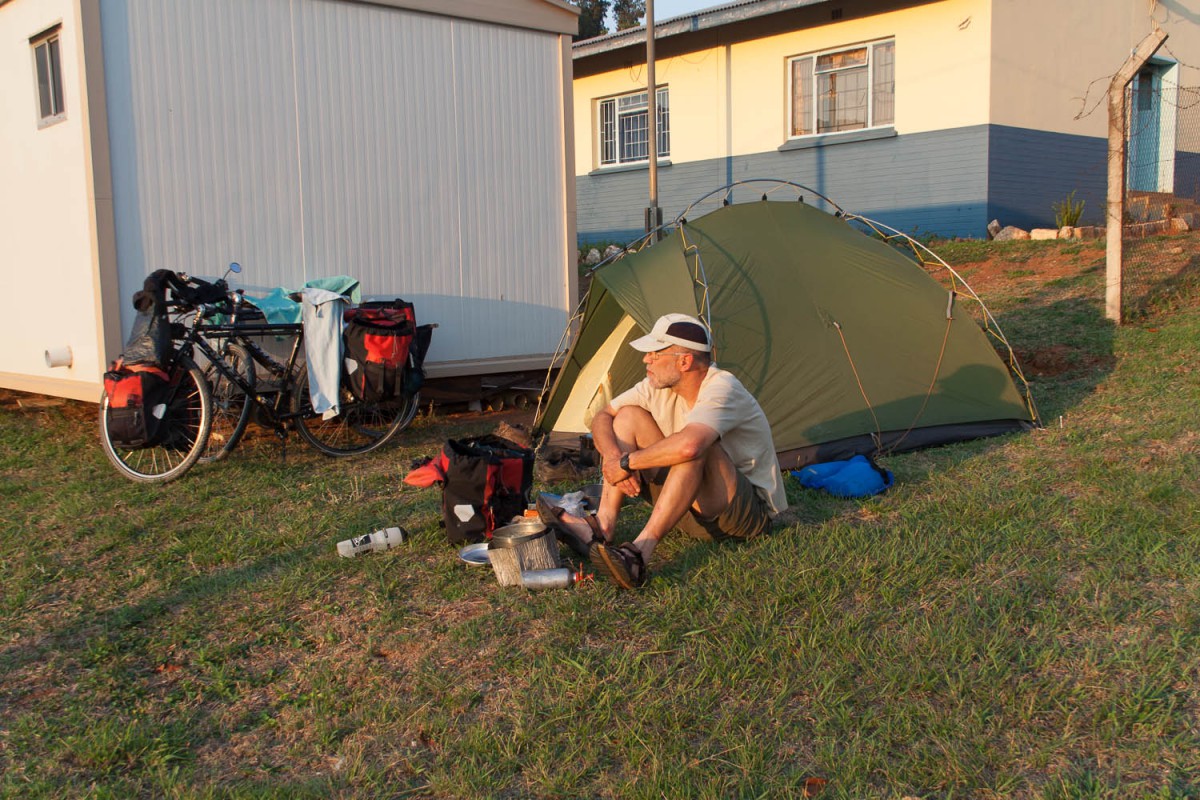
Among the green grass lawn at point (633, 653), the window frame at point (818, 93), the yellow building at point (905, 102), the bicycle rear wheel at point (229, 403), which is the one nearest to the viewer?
the green grass lawn at point (633, 653)

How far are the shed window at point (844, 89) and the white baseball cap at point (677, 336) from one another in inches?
406

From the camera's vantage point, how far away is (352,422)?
6.46m

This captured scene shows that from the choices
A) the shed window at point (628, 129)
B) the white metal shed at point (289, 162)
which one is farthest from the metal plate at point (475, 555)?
the shed window at point (628, 129)

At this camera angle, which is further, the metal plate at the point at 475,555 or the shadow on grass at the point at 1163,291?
the shadow on grass at the point at 1163,291

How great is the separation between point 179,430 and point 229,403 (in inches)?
17.5

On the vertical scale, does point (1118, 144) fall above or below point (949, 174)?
below

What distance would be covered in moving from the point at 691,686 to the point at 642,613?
1.76 ft

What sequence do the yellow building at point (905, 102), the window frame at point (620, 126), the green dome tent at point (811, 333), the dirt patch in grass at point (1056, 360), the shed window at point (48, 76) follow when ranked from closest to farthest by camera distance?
the green dome tent at point (811, 333)
the shed window at point (48, 76)
the dirt patch in grass at point (1056, 360)
the yellow building at point (905, 102)
the window frame at point (620, 126)

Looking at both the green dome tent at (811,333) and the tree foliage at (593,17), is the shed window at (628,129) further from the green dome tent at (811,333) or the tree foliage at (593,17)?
the tree foliage at (593,17)

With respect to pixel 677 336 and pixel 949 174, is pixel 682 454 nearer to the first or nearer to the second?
pixel 677 336

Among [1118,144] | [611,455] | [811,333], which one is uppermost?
[1118,144]

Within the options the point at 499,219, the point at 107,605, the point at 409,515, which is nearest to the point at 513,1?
the point at 499,219

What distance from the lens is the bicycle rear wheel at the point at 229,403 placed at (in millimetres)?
5883

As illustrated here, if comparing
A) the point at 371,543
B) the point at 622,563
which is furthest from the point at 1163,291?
the point at 371,543
